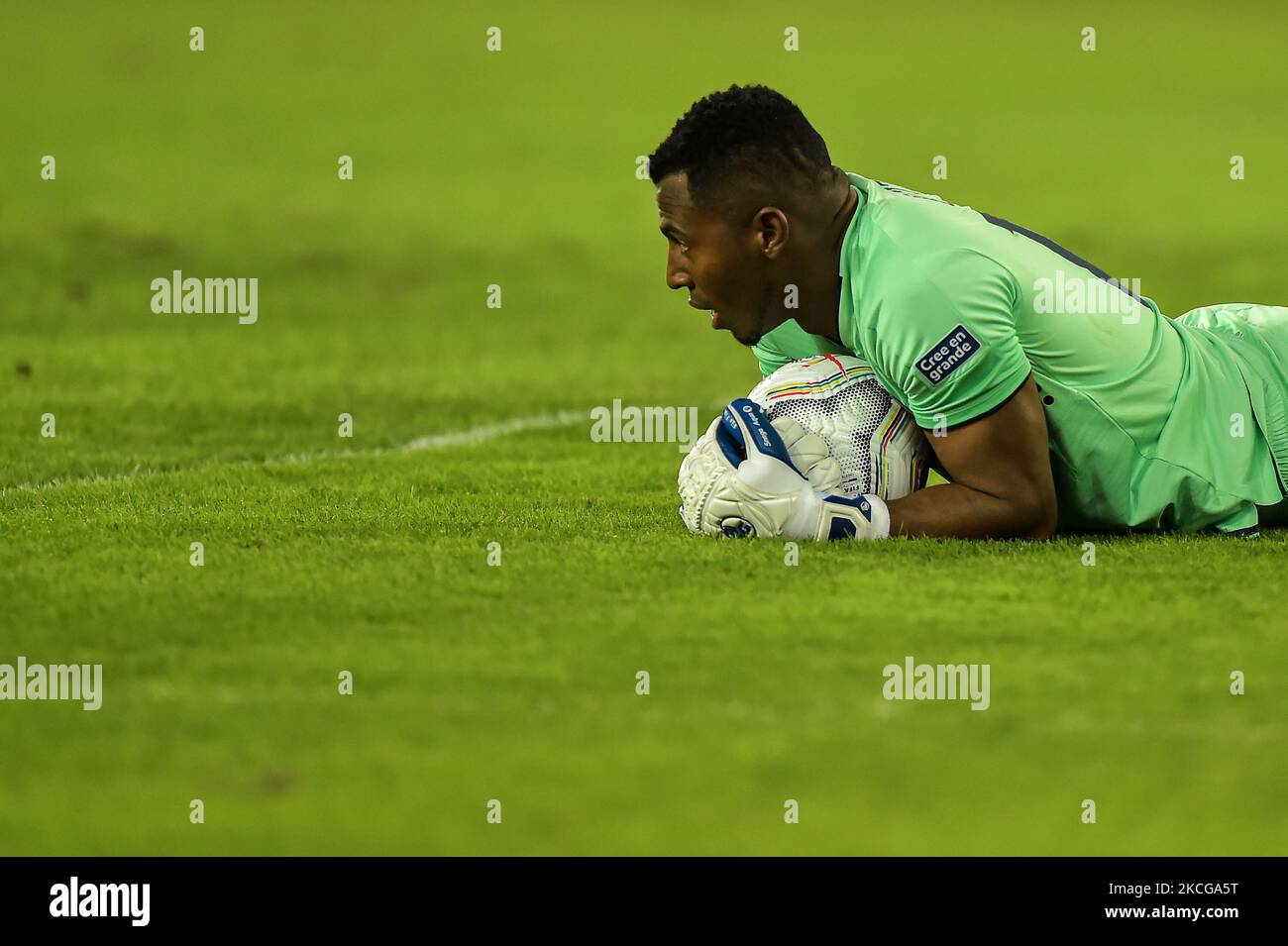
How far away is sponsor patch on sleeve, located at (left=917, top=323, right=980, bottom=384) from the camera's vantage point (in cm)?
632

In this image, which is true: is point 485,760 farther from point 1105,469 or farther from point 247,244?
point 247,244

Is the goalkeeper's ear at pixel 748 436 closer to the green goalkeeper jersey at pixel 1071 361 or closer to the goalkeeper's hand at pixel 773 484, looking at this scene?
the goalkeeper's hand at pixel 773 484

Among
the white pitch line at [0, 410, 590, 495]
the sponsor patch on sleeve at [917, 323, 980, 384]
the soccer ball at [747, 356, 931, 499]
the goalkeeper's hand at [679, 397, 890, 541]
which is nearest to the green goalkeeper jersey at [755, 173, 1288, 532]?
the sponsor patch on sleeve at [917, 323, 980, 384]

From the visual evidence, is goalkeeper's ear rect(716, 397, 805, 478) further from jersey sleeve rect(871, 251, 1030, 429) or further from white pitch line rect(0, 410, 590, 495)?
white pitch line rect(0, 410, 590, 495)

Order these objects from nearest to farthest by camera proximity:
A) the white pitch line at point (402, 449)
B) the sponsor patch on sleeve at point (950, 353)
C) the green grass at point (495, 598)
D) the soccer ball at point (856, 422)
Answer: the green grass at point (495, 598)
the sponsor patch on sleeve at point (950, 353)
the soccer ball at point (856, 422)
the white pitch line at point (402, 449)

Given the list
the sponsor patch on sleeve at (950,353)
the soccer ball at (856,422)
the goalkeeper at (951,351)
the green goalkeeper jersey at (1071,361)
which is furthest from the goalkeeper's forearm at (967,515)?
the sponsor patch on sleeve at (950,353)

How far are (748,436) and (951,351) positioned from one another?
797mm

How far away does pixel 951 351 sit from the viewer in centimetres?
633

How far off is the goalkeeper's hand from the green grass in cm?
13

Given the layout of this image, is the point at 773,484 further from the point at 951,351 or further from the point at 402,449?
the point at 402,449

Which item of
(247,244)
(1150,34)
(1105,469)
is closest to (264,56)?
(247,244)

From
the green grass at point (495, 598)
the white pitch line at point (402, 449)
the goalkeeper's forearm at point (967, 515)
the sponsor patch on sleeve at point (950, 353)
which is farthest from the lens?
the white pitch line at point (402, 449)

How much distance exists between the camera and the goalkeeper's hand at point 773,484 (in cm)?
666

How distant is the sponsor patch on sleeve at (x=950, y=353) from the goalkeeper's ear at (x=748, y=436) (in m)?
0.63
